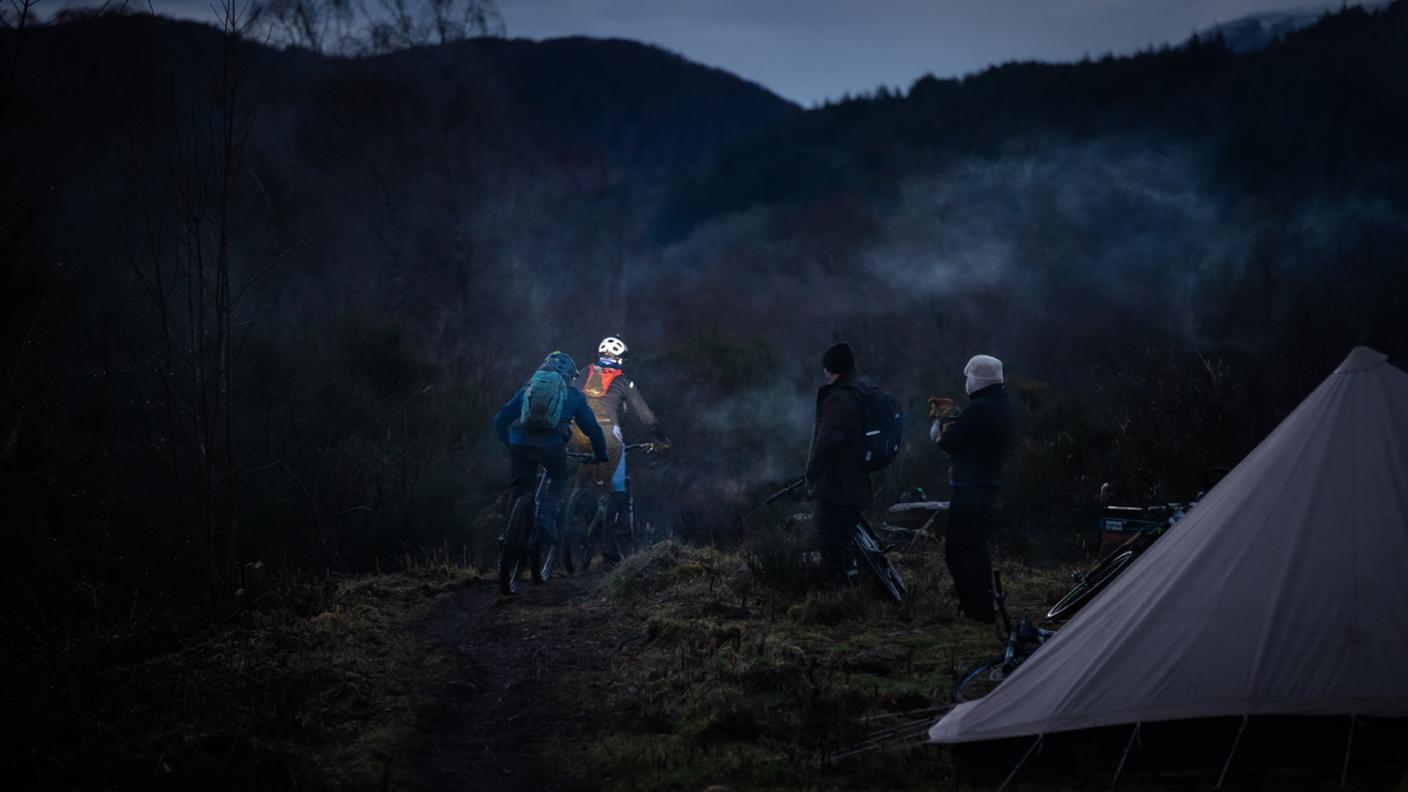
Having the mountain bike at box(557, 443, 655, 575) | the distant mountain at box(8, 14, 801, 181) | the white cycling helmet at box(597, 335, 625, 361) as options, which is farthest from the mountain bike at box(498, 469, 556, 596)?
the distant mountain at box(8, 14, 801, 181)

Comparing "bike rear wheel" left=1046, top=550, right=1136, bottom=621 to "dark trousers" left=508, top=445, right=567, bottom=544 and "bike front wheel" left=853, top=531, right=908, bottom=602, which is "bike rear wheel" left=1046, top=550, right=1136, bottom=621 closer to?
"bike front wheel" left=853, top=531, right=908, bottom=602

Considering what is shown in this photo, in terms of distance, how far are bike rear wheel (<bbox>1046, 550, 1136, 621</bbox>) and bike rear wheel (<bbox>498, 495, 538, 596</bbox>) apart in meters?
4.67

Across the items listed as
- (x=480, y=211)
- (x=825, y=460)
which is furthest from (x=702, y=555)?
(x=480, y=211)

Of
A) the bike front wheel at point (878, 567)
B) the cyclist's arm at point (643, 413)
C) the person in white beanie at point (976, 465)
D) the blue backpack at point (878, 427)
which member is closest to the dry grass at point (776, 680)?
the bike front wheel at point (878, 567)

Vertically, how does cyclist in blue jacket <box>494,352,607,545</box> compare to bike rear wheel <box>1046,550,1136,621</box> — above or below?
above

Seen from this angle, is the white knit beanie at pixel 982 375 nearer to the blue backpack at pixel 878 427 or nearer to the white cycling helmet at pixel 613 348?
the blue backpack at pixel 878 427

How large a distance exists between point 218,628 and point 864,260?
4184cm

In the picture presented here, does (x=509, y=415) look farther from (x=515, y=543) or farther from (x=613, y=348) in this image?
(x=613, y=348)

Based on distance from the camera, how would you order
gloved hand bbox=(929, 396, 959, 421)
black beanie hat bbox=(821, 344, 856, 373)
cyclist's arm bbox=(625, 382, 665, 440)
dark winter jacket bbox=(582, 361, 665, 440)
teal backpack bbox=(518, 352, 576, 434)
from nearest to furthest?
1. gloved hand bbox=(929, 396, 959, 421)
2. black beanie hat bbox=(821, 344, 856, 373)
3. teal backpack bbox=(518, 352, 576, 434)
4. cyclist's arm bbox=(625, 382, 665, 440)
5. dark winter jacket bbox=(582, 361, 665, 440)

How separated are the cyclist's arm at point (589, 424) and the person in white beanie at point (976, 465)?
3.60 m

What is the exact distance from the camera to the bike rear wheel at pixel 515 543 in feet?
34.7

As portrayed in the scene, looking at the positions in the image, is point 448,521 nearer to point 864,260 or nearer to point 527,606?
point 527,606

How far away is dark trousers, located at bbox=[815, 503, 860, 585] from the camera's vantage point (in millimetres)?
9359

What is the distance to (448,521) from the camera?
1727cm
